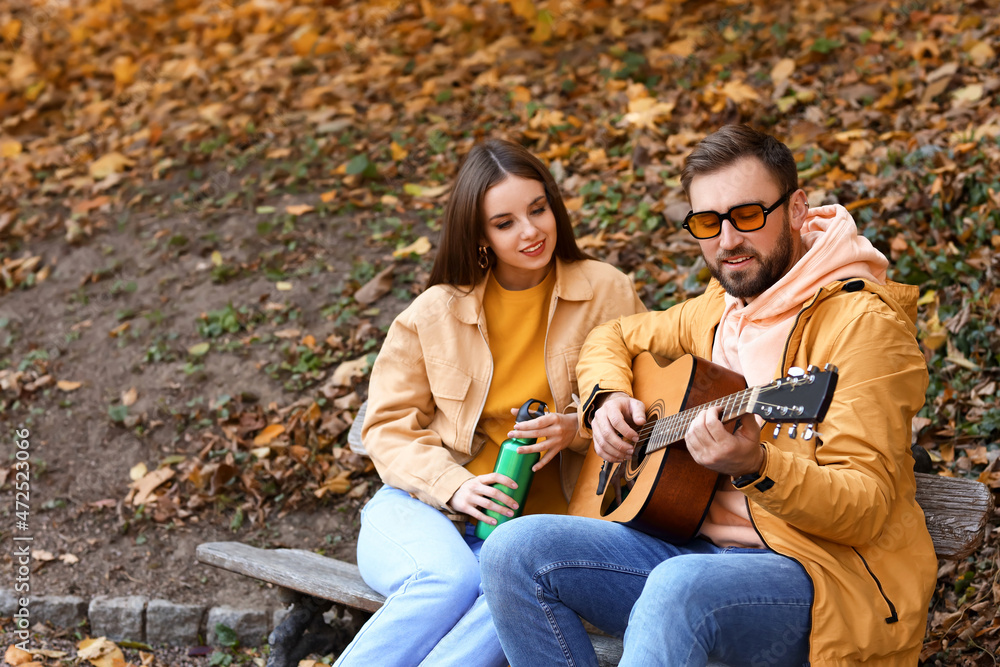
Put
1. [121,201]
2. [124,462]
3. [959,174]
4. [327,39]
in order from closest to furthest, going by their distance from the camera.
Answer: [959,174] → [124,462] → [121,201] → [327,39]

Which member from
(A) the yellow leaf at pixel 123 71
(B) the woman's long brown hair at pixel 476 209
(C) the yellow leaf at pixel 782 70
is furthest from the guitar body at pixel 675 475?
(A) the yellow leaf at pixel 123 71

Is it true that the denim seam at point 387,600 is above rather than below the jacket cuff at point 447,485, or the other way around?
below

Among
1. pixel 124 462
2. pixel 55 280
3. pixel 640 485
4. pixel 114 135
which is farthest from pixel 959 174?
pixel 114 135

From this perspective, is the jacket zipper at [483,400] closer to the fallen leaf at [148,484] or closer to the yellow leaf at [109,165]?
the fallen leaf at [148,484]

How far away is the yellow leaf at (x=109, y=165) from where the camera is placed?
682 centimetres

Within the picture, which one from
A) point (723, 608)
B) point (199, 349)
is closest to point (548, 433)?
point (723, 608)

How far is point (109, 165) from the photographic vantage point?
22.5 ft

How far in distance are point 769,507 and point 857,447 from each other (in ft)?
0.86

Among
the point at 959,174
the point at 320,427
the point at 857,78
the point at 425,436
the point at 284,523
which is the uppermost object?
the point at 857,78

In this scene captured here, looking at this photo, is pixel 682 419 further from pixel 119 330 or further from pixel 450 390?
pixel 119 330

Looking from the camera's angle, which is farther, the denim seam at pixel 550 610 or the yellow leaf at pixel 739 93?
the yellow leaf at pixel 739 93

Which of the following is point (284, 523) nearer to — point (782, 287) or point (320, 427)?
point (320, 427)

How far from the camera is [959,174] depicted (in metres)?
4.16

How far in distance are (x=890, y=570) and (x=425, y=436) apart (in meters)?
1.55
